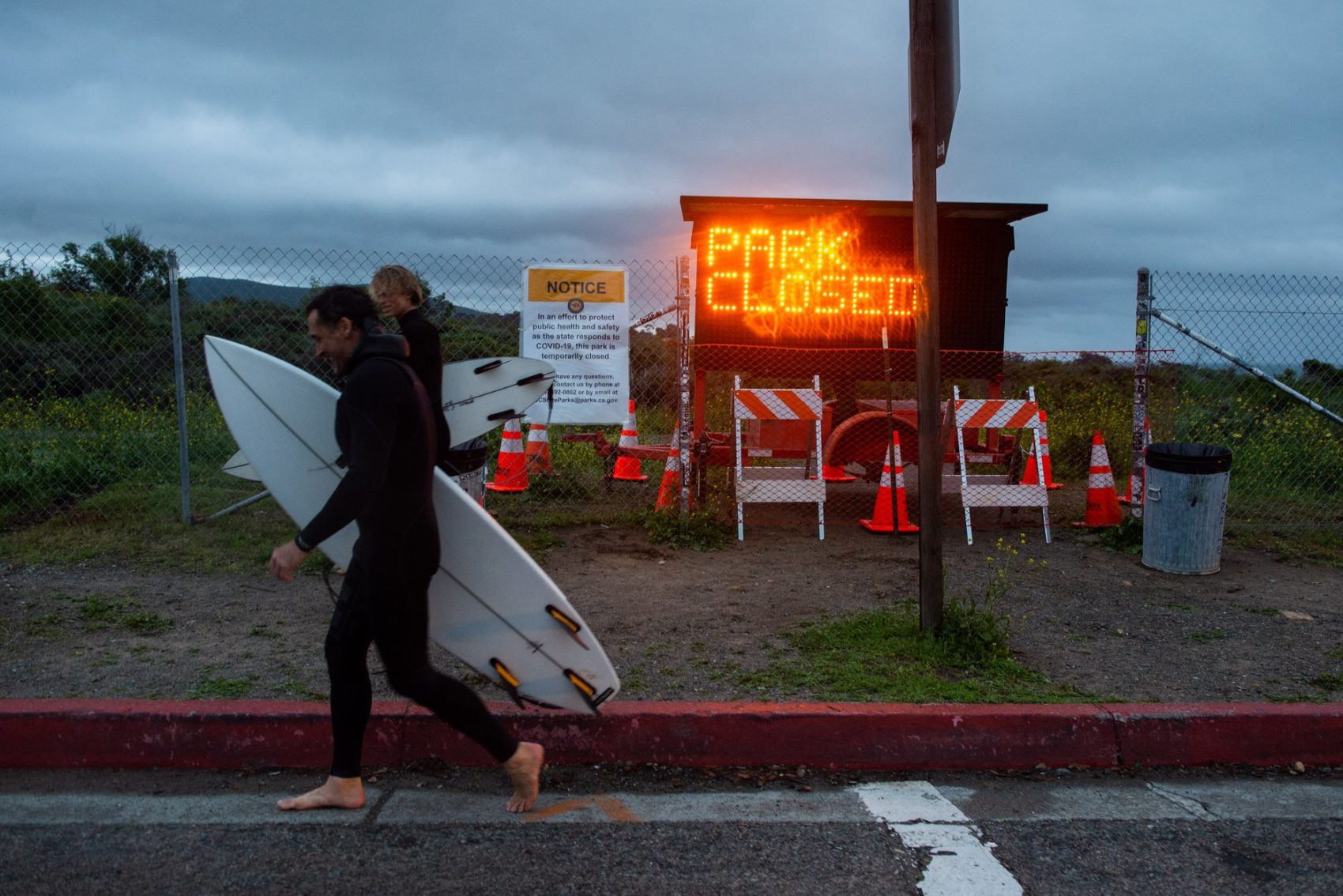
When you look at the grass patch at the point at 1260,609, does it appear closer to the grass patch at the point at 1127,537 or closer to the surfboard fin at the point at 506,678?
the grass patch at the point at 1127,537

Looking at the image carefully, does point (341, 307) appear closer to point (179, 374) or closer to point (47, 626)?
point (47, 626)

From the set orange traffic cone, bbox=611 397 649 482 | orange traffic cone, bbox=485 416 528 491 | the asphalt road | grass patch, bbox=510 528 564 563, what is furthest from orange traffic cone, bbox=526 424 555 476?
the asphalt road

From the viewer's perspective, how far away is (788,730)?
396cm

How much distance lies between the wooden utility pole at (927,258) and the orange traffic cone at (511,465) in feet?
17.5

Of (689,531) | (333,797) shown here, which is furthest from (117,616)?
(689,531)

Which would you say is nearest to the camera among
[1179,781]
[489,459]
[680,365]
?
[1179,781]

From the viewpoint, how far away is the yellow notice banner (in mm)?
7391

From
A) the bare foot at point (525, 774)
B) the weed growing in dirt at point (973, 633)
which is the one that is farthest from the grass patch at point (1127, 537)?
the bare foot at point (525, 774)

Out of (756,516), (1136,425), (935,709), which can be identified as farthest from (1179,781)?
(756,516)

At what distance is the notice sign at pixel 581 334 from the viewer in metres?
7.39

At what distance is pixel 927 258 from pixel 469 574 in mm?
2707

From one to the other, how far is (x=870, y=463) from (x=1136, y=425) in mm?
2531

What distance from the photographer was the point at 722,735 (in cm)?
394

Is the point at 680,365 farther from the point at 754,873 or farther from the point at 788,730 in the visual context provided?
the point at 754,873
